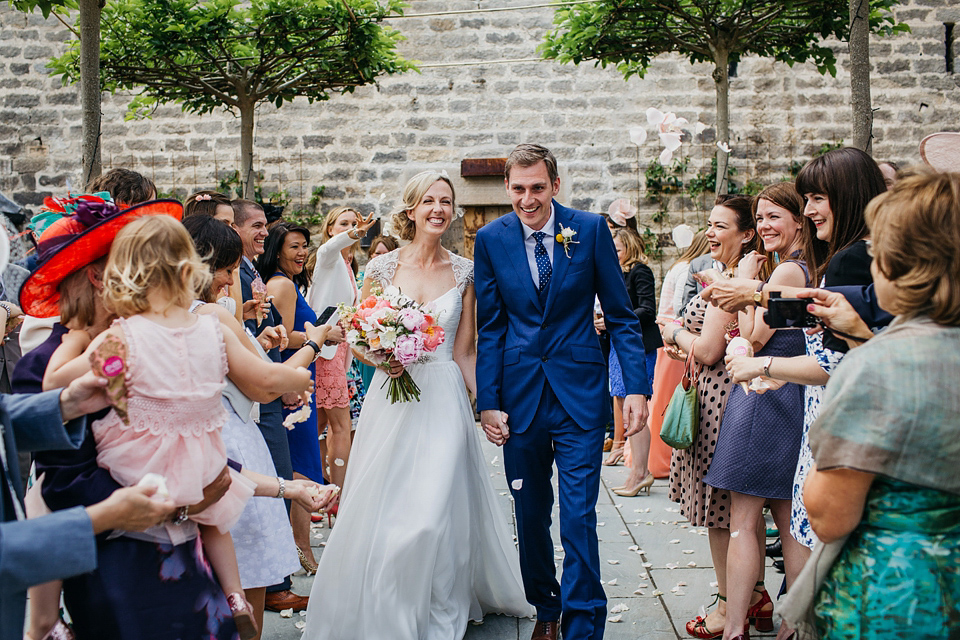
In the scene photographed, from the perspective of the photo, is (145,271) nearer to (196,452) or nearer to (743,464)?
(196,452)

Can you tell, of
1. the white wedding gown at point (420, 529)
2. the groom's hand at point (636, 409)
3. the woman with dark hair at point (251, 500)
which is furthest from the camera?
the groom's hand at point (636, 409)

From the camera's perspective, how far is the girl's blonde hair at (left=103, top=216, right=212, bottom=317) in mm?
2082

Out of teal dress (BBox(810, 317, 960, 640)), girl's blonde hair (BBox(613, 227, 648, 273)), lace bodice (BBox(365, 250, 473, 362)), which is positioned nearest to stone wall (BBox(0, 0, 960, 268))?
girl's blonde hair (BBox(613, 227, 648, 273))

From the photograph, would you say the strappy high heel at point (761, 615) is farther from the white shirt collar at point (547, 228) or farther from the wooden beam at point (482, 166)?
the wooden beam at point (482, 166)

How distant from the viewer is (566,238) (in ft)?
11.9

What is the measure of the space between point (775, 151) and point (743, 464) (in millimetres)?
7717

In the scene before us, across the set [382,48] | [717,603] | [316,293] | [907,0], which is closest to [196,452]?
[717,603]

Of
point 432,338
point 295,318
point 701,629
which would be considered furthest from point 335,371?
point 701,629

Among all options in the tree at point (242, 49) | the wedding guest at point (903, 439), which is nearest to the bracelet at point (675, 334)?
the wedding guest at point (903, 439)

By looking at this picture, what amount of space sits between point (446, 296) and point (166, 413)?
6.83 feet

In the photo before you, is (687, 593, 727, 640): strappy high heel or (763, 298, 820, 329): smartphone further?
(687, 593, 727, 640): strappy high heel

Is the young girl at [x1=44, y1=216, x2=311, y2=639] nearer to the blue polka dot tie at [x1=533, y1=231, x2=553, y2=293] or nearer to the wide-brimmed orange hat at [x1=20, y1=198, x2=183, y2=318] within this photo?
the wide-brimmed orange hat at [x1=20, y1=198, x2=183, y2=318]

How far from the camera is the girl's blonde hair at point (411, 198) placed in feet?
13.4

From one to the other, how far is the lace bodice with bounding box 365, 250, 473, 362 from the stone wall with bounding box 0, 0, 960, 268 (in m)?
6.15
